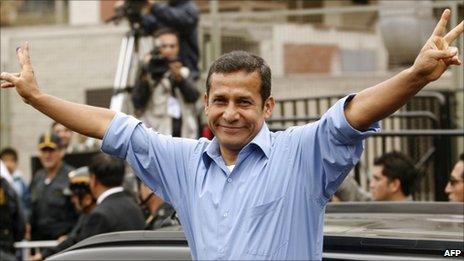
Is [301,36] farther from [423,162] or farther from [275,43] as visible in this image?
[423,162]

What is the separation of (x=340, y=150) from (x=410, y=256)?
22.0 inches

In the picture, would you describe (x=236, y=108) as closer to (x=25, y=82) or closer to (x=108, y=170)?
(x=25, y=82)

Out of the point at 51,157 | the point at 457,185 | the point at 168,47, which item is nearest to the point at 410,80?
the point at 457,185

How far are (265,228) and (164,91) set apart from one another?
6.87m

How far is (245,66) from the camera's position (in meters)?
3.81

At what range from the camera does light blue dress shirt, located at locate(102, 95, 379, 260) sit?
3596 millimetres

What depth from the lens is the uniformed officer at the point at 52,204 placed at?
10023mm

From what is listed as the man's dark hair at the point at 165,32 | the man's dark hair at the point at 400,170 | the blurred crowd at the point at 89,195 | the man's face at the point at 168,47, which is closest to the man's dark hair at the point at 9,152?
the blurred crowd at the point at 89,195

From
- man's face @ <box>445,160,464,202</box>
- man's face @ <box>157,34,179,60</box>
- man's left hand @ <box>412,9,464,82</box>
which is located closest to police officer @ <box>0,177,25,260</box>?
man's face @ <box>157,34,179,60</box>

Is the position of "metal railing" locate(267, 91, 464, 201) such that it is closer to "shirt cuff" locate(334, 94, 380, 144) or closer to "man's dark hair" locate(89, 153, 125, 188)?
"man's dark hair" locate(89, 153, 125, 188)

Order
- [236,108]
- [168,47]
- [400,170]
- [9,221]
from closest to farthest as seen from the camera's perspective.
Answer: [236,108] < [400,170] < [9,221] < [168,47]

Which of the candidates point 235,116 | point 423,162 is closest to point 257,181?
point 235,116

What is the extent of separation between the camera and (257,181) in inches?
145

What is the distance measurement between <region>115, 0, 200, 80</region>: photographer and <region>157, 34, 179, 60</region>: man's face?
0.29m
